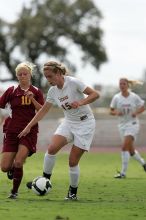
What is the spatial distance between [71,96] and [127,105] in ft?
21.8

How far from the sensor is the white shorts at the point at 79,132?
12781mm

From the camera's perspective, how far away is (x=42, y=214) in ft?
35.2

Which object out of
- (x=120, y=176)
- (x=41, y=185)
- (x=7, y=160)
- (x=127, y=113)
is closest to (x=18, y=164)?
(x=7, y=160)

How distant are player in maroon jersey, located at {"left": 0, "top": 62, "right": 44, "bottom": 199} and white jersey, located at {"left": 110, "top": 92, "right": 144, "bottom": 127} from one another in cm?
618

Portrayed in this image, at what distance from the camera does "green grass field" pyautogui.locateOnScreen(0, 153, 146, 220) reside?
35.3 ft

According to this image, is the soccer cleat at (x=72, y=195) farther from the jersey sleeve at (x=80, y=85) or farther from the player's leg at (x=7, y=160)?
the jersey sleeve at (x=80, y=85)

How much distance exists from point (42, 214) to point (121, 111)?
346 inches

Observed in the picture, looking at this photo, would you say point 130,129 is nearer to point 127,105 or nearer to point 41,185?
point 127,105

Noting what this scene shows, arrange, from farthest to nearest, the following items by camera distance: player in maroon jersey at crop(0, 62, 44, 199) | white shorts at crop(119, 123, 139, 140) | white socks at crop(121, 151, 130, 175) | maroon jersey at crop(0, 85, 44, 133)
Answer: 1. white shorts at crop(119, 123, 139, 140)
2. white socks at crop(121, 151, 130, 175)
3. maroon jersey at crop(0, 85, 44, 133)
4. player in maroon jersey at crop(0, 62, 44, 199)

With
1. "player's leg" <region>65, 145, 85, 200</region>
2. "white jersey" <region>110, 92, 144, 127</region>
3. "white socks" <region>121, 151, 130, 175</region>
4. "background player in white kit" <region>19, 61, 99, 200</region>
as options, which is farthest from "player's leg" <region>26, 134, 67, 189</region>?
"white jersey" <region>110, 92, 144, 127</region>

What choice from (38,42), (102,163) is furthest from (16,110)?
(38,42)

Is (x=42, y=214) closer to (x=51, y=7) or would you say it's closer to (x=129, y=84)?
(x=129, y=84)

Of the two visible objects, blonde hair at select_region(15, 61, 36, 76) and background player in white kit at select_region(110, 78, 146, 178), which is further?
background player in white kit at select_region(110, 78, 146, 178)

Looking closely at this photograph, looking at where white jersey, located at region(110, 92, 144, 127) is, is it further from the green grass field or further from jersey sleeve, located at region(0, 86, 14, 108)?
jersey sleeve, located at region(0, 86, 14, 108)
